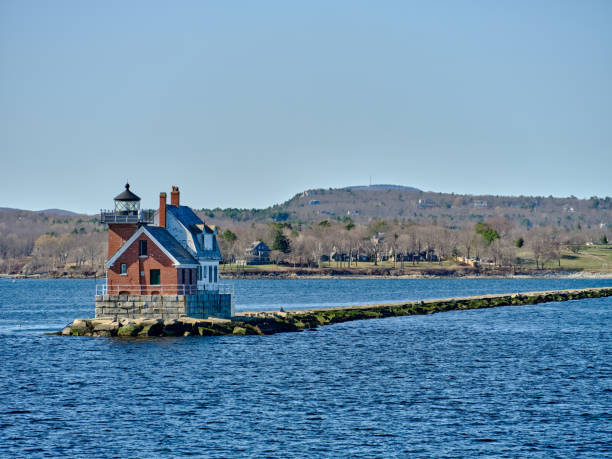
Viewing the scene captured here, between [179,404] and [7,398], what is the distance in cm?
845

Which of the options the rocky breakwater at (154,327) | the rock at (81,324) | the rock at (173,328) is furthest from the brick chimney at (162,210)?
the rock at (81,324)

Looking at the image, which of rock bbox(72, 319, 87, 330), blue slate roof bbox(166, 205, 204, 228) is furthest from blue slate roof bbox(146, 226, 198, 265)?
rock bbox(72, 319, 87, 330)

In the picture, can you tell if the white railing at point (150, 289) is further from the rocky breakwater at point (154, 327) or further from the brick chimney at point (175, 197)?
the brick chimney at point (175, 197)

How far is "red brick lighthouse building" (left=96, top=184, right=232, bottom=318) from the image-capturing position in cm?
6397

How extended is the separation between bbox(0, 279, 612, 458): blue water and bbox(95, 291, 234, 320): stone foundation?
2354 mm

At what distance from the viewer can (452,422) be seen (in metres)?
37.7

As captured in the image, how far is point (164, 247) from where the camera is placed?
6388 cm

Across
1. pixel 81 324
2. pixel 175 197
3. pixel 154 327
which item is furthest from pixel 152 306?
pixel 175 197

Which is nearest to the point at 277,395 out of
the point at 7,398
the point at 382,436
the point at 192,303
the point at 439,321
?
the point at 382,436

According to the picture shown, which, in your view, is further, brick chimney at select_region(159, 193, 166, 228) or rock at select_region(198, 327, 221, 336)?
brick chimney at select_region(159, 193, 166, 228)

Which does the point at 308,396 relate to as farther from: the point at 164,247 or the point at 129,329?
the point at 164,247

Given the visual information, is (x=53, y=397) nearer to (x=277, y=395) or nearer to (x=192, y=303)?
(x=277, y=395)

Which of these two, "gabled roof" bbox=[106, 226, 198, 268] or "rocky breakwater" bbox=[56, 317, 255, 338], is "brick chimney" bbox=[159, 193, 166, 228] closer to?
"gabled roof" bbox=[106, 226, 198, 268]

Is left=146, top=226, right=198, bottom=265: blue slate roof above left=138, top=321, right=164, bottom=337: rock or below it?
above
